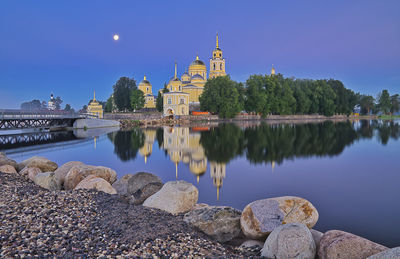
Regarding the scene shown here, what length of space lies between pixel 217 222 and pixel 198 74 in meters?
87.3

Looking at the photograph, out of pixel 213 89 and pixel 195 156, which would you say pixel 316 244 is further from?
pixel 213 89

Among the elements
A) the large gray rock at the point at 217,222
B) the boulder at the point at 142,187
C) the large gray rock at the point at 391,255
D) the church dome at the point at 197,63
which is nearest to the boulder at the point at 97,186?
the boulder at the point at 142,187

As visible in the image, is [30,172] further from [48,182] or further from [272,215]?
[272,215]

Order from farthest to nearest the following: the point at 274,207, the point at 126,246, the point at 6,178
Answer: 1. the point at 6,178
2. the point at 274,207
3. the point at 126,246

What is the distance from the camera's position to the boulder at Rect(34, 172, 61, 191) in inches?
377

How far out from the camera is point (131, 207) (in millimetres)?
6770

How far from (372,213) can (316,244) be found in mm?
4372

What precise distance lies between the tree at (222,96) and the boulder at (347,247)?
6764 centimetres

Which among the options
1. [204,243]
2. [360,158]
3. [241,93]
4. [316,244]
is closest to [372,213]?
[316,244]

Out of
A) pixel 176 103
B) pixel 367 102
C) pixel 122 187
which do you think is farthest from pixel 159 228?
pixel 367 102

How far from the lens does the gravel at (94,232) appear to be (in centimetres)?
459

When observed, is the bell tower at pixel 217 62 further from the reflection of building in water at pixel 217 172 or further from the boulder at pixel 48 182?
the boulder at pixel 48 182

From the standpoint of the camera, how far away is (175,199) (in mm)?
6945

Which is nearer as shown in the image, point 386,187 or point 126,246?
point 126,246
